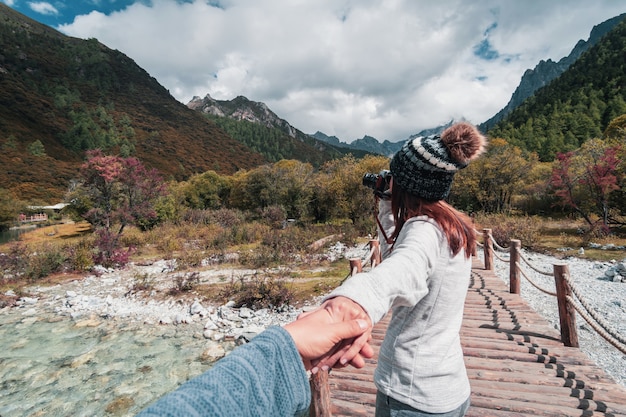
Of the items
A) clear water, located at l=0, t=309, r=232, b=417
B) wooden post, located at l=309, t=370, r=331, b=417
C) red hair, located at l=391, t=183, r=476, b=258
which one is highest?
Result: red hair, located at l=391, t=183, r=476, b=258

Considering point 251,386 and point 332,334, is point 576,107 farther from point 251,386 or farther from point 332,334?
point 251,386

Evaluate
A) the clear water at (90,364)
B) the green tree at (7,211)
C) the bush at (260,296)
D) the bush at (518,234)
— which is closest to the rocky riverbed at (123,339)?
the clear water at (90,364)

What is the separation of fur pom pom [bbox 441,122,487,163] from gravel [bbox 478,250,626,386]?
3.74 m

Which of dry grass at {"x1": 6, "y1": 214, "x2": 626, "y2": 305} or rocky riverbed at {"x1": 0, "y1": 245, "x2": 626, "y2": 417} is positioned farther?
dry grass at {"x1": 6, "y1": 214, "x2": 626, "y2": 305}

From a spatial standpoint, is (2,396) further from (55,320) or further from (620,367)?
(620,367)

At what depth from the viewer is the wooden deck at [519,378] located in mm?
2684

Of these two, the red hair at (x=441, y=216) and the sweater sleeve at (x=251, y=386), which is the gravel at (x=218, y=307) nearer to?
the red hair at (x=441, y=216)

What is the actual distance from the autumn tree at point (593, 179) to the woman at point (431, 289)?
1695cm

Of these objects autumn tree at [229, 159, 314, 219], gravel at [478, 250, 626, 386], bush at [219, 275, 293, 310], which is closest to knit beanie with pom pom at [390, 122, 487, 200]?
gravel at [478, 250, 626, 386]

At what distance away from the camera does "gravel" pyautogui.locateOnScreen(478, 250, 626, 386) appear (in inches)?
204

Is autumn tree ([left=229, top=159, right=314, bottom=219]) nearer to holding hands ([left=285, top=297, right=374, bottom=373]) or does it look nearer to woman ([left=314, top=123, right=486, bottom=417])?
woman ([left=314, top=123, right=486, bottom=417])

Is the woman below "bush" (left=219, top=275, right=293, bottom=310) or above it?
above

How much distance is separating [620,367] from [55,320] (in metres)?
11.9

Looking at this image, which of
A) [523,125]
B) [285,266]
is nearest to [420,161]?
[285,266]
